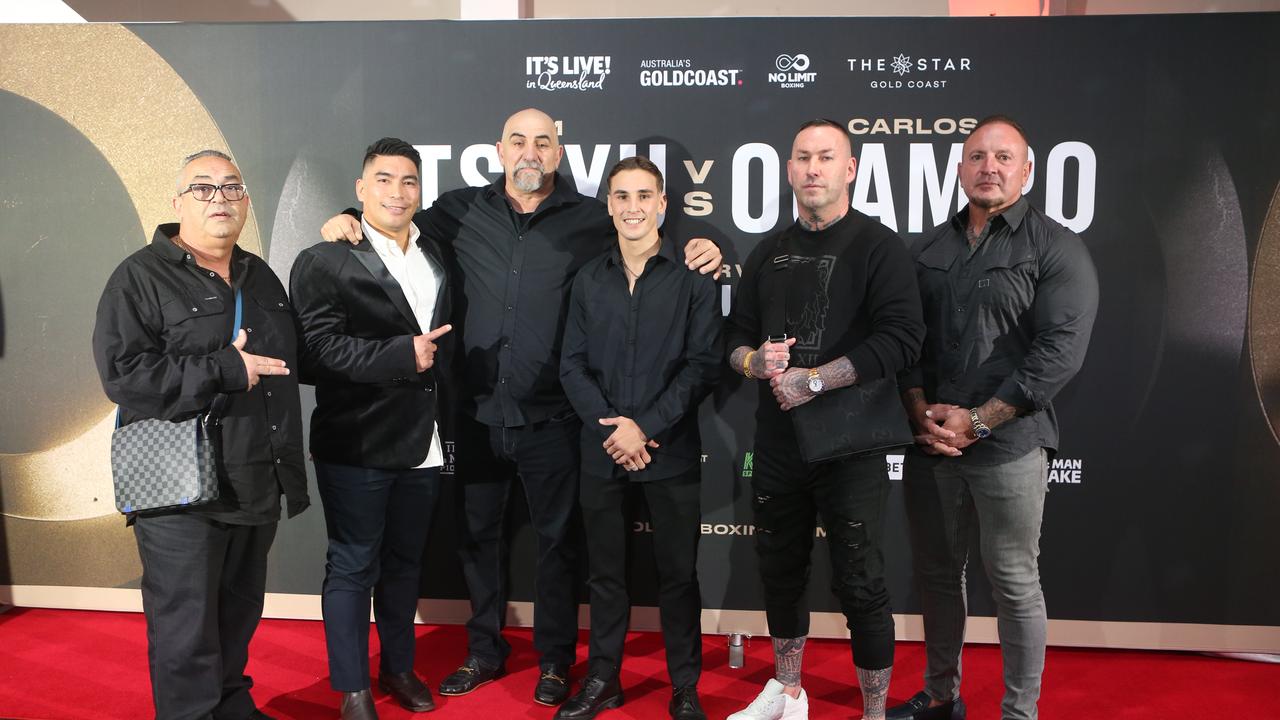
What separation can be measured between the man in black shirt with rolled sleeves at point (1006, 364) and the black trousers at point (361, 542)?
1.70 metres

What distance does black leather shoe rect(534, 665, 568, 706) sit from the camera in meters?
3.16

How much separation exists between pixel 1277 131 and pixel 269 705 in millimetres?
4364

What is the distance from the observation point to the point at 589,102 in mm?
3703

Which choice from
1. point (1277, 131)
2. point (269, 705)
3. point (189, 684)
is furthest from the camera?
point (1277, 131)

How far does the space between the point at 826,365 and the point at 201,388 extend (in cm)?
178

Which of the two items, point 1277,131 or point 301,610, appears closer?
point 1277,131

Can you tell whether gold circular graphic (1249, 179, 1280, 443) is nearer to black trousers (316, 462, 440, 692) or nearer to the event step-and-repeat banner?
the event step-and-repeat banner

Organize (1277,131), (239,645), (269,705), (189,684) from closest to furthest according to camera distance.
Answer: (189,684)
(239,645)
(269,705)
(1277,131)

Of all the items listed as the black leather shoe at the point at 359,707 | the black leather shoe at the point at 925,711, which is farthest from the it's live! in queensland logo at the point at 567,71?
the black leather shoe at the point at 925,711

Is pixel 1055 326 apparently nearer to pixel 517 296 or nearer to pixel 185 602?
pixel 517 296

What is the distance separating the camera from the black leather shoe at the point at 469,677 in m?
3.24

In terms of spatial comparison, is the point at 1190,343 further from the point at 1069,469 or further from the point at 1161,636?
the point at 1161,636

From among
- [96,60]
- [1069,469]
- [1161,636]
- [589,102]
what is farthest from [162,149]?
[1161,636]

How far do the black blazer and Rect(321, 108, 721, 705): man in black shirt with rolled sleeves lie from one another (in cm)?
19
